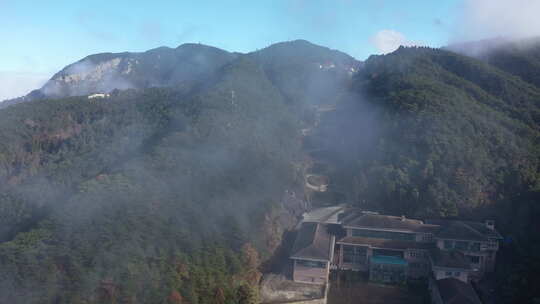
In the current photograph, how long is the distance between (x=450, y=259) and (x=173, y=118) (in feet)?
46.9

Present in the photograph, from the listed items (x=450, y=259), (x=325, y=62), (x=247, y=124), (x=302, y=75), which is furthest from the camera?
(x=325, y=62)

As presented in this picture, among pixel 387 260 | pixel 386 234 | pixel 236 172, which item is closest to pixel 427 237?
pixel 386 234

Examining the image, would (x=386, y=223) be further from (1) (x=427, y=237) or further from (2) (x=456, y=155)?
(2) (x=456, y=155)

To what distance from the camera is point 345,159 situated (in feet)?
65.0

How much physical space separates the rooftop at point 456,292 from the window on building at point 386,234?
1.87 meters

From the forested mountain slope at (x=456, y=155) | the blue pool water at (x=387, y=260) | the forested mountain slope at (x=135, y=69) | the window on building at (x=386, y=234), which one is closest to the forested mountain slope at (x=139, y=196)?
the window on building at (x=386, y=234)

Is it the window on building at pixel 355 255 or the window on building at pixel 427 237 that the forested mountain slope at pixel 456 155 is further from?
the window on building at pixel 355 255

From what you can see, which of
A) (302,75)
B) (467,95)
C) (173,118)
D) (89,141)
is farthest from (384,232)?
(302,75)

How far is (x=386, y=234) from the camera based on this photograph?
12.2 m

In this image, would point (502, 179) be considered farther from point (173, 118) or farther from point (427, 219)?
point (173, 118)

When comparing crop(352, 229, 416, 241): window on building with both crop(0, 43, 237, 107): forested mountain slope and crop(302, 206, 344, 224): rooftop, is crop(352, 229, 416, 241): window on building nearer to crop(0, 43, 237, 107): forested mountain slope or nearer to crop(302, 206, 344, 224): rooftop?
crop(302, 206, 344, 224): rooftop

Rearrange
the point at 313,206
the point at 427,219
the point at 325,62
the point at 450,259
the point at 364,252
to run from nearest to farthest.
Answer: the point at 450,259, the point at 364,252, the point at 427,219, the point at 313,206, the point at 325,62

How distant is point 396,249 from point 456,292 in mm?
2427

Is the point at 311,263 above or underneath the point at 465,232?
underneath
